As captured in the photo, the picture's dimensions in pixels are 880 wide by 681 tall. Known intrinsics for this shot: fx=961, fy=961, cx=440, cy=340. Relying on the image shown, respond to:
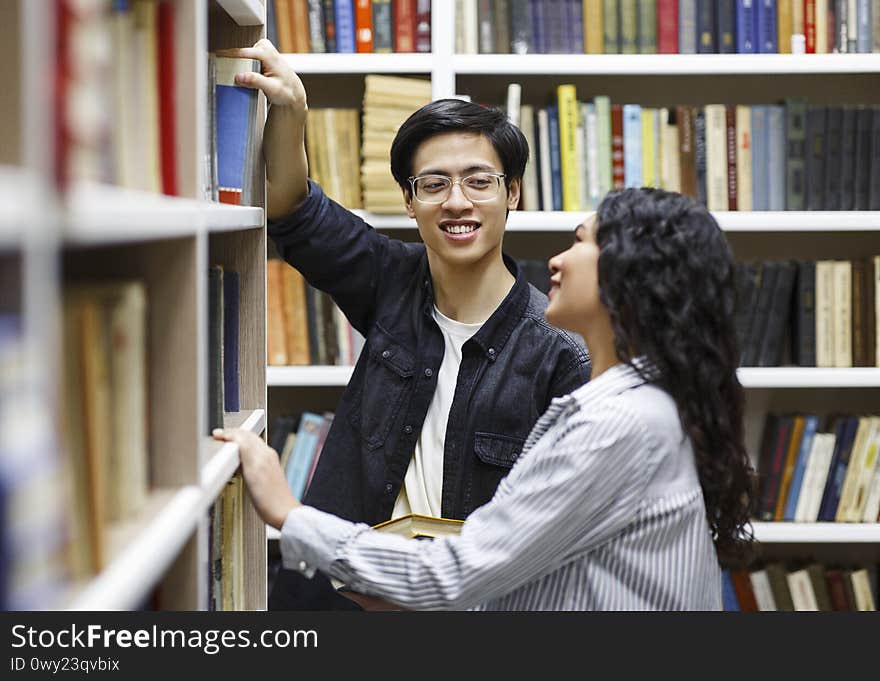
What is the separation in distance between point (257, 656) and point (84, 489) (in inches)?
13.6

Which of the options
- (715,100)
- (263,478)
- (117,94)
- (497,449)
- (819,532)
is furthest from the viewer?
(715,100)

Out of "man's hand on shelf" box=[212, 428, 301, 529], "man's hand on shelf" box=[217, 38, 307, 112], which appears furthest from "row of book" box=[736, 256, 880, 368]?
"man's hand on shelf" box=[212, 428, 301, 529]

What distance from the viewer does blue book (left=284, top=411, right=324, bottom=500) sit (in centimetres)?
223

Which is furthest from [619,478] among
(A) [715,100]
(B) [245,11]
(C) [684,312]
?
(A) [715,100]

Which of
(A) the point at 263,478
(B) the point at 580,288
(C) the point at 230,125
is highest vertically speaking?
(C) the point at 230,125

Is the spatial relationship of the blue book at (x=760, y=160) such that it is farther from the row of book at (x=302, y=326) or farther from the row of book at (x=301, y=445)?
the row of book at (x=301, y=445)

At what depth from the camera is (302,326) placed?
7.27ft

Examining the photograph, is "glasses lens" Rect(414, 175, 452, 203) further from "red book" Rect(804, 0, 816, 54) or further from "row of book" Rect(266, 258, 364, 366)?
"red book" Rect(804, 0, 816, 54)

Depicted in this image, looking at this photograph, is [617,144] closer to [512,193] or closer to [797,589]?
[512,193]

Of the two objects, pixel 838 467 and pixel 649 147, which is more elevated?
pixel 649 147

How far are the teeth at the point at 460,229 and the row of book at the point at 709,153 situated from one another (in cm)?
68

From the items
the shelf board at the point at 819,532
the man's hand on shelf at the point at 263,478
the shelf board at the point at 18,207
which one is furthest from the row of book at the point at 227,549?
the shelf board at the point at 819,532

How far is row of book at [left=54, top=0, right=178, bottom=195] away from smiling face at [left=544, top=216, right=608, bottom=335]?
1.68 ft

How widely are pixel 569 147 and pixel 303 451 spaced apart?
930 millimetres
